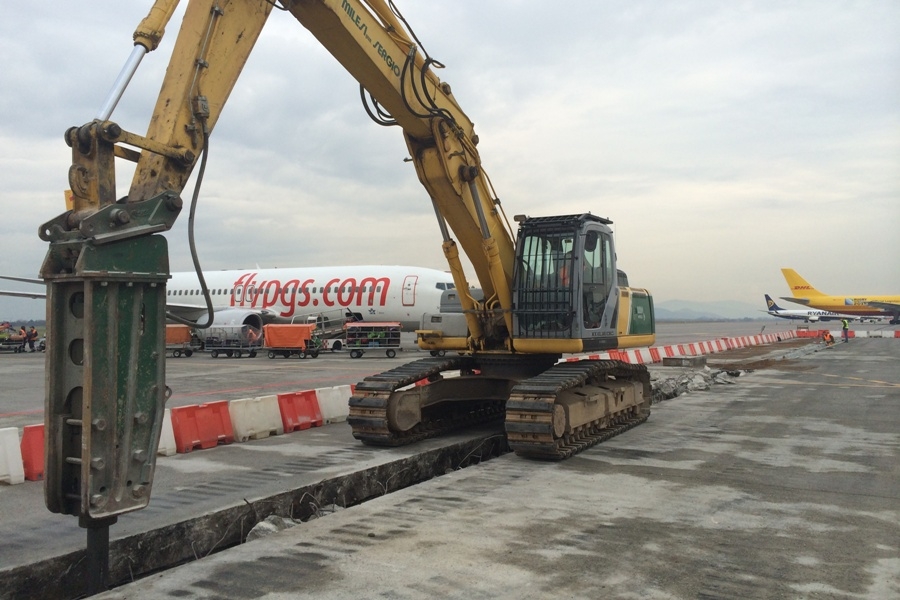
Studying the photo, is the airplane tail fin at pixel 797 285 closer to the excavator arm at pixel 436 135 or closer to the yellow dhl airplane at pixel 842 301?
the yellow dhl airplane at pixel 842 301

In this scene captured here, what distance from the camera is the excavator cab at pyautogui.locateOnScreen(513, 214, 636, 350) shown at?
9.44 metres

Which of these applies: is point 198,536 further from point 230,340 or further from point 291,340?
point 230,340

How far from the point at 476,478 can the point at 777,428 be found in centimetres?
587

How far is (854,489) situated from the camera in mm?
7117

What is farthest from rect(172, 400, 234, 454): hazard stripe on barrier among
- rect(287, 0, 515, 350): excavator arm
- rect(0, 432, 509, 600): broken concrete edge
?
rect(287, 0, 515, 350): excavator arm

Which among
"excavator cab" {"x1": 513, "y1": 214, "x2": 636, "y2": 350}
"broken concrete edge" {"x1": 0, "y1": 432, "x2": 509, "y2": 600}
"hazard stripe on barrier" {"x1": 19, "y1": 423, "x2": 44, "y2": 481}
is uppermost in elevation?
"excavator cab" {"x1": 513, "y1": 214, "x2": 636, "y2": 350}

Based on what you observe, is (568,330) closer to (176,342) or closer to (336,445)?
(336,445)

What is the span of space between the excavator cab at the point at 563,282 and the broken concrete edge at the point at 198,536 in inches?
94.3

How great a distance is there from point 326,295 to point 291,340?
4795 mm

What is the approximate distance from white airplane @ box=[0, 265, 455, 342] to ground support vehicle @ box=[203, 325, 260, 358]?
668mm

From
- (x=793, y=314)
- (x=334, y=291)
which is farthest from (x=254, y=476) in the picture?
(x=793, y=314)

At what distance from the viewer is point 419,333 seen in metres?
10.8

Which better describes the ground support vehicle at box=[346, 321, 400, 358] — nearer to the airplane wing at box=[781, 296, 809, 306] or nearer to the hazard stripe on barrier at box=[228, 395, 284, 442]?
the hazard stripe on barrier at box=[228, 395, 284, 442]

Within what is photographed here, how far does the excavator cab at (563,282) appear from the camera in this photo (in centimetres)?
944
